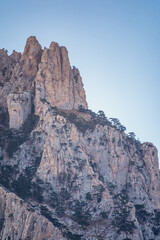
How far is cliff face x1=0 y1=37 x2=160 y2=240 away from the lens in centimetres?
11375

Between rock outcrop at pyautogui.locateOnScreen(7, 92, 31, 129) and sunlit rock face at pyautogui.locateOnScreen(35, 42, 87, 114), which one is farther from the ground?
sunlit rock face at pyautogui.locateOnScreen(35, 42, 87, 114)

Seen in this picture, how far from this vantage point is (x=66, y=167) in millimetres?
125812

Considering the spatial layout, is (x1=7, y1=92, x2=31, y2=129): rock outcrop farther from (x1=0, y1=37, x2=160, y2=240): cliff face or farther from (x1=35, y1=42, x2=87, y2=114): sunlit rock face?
(x1=35, y1=42, x2=87, y2=114): sunlit rock face

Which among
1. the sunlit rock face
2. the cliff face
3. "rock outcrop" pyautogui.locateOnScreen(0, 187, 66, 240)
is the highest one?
the sunlit rock face

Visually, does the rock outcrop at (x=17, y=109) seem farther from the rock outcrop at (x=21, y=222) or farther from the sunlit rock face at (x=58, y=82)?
the rock outcrop at (x=21, y=222)

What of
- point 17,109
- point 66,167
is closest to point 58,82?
point 17,109

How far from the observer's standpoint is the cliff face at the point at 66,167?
113750 mm

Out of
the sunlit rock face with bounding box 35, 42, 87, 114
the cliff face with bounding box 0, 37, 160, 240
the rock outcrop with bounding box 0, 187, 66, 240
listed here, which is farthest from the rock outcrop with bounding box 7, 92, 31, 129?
the rock outcrop with bounding box 0, 187, 66, 240

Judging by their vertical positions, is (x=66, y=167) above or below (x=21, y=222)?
above

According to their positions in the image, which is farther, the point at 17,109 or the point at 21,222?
the point at 17,109

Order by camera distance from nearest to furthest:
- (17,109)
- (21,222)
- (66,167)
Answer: (21,222)
(66,167)
(17,109)

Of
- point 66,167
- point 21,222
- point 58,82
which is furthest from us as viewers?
point 58,82

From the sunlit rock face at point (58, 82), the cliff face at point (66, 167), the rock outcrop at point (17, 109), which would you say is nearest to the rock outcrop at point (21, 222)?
the cliff face at point (66, 167)

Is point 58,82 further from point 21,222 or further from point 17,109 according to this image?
point 21,222
